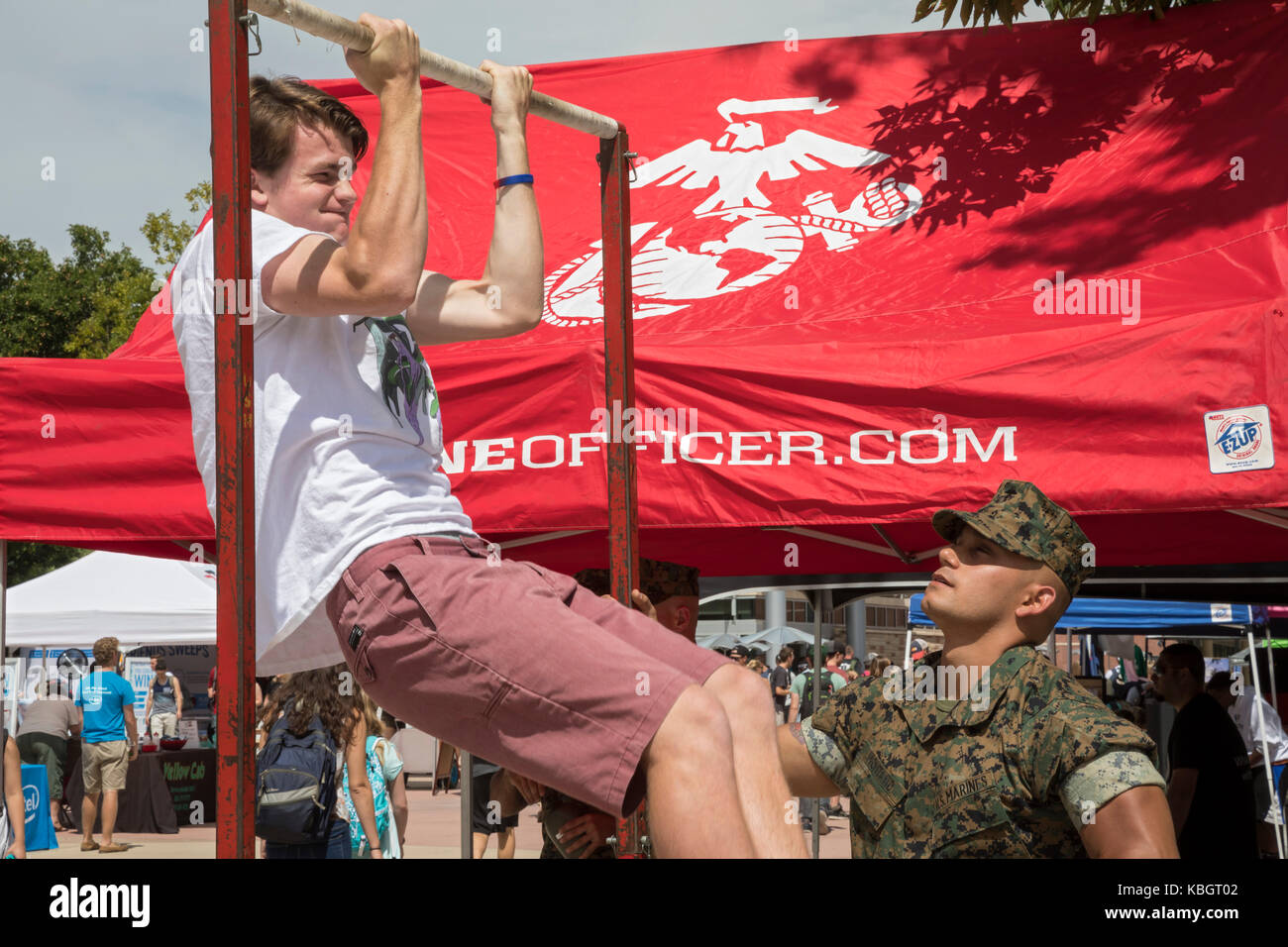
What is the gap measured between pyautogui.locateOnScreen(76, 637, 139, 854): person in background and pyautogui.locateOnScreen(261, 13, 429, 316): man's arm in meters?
9.79

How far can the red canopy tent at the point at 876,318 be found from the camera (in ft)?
11.4

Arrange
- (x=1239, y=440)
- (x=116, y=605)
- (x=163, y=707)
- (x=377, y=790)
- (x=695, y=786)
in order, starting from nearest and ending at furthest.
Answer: (x=695, y=786)
(x=1239, y=440)
(x=377, y=790)
(x=116, y=605)
(x=163, y=707)

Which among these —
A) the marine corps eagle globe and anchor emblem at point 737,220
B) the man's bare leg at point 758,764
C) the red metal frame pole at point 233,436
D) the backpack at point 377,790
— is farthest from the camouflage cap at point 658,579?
the backpack at point 377,790

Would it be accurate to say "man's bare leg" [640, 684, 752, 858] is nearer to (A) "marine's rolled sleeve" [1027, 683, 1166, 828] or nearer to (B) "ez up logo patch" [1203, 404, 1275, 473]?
(A) "marine's rolled sleeve" [1027, 683, 1166, 828]

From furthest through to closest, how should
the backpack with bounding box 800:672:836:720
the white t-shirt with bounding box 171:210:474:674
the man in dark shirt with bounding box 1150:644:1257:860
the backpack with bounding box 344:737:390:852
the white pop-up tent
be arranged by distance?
the backpack with bounding box 800:672:836:720 < the white pop-up tent < the backpack with bounding box 344:737:390:852 < the man in dark shirt with bounding box 1150:644:1257:860 < the white t-shirt with bounding box 171:210:474:674

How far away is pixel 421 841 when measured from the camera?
37.5 ft

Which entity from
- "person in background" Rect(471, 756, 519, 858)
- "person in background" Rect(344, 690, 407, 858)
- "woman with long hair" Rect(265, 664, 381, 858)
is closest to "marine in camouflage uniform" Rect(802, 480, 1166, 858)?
"woman with long hair" Rect(265, 664, 381, 858)

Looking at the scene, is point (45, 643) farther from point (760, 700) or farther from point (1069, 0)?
point (760, 700)

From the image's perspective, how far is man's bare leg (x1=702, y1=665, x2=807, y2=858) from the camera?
5.96 feet

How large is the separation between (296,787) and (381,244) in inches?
165

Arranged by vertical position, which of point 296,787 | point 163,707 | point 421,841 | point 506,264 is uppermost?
point 506,264

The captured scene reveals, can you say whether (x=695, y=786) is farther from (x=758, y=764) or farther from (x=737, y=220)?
(x=737, y=220)

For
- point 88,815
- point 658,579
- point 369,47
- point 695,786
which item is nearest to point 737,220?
point 658,579
